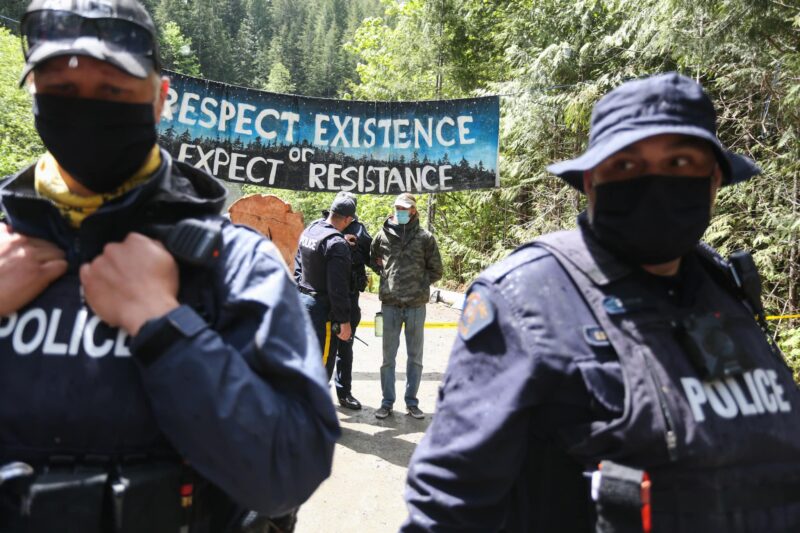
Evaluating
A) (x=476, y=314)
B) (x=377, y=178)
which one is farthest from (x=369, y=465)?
(x=476, y=314)

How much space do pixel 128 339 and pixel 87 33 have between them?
2.03ft

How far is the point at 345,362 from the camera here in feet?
19.3

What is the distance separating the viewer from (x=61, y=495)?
42.2 inches

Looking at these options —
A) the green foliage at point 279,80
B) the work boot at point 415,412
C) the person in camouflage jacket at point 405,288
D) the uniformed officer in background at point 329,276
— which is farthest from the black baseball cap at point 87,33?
the green foliage at point 279,80

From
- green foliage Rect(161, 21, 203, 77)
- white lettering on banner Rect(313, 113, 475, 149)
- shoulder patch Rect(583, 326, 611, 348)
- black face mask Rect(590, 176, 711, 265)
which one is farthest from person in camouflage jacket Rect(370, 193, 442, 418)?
green foliage Rect(161, 21, 203, 77)

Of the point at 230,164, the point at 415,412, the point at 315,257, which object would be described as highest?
the point at 230,164

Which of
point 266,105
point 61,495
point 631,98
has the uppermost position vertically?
point 266,105

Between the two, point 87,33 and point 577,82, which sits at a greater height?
point 577,82

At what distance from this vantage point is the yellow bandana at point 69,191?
4.18ft

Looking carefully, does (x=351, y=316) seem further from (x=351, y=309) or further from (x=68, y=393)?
(x=68, y=393)

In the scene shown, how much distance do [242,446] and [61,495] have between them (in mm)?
356

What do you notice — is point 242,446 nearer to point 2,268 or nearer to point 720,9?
point 2,268

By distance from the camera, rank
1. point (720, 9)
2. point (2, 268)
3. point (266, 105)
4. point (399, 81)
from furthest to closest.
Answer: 1. point (399, 81)
2. point (266, 105)
3. point (720, 9)
4. point (2, 268)

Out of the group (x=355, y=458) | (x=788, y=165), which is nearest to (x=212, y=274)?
(x=355, y=458)
